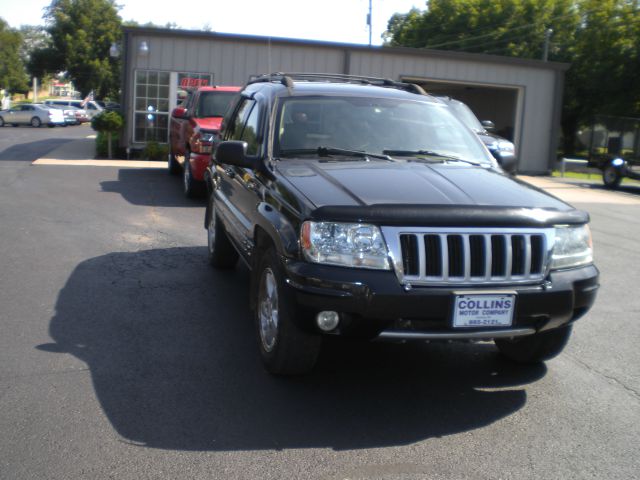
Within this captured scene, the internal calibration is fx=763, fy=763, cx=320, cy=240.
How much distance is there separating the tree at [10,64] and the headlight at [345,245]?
225 ft

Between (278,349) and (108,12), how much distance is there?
199ft

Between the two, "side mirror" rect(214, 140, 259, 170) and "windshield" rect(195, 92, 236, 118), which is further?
"windshield" rect(195, 92, 236, 118)

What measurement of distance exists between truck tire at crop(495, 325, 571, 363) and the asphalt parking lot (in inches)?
3.8

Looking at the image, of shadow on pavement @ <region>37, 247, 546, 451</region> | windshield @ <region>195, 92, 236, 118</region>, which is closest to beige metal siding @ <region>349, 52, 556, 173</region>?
windshield @ <region>195, 92, 236, 118</region>

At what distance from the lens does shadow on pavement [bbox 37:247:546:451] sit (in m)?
4.10

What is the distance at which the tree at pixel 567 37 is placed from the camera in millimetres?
39469

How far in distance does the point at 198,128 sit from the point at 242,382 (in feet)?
25.6

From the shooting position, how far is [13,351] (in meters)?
5.17

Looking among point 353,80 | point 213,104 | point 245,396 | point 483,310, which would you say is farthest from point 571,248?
point 213,104

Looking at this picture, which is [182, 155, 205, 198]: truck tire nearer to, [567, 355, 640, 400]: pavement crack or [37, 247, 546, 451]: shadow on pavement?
[37, 247, 546, 451]: shadow on pavement

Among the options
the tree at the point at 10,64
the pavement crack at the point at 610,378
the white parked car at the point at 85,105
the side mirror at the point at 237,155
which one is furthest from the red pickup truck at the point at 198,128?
the tree at the point at 10,64

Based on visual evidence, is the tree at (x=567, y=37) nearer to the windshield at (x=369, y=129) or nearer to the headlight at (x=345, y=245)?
the windshield at (x=369, y=129)

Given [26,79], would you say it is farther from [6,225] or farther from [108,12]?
[6,225]

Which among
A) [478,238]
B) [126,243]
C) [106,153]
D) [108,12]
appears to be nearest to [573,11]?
[108,12]
